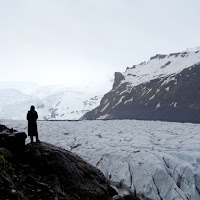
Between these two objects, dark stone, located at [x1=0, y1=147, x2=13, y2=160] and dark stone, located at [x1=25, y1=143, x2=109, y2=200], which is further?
dark stone, located at [x1=0, y1=147, x2=13, y2=160]

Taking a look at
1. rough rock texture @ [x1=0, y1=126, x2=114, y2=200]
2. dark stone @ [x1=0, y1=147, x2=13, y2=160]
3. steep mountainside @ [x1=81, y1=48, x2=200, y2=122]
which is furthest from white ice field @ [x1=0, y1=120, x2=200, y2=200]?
steep mountainside @ [x1=81, y1=48, x2=200, y2=122]

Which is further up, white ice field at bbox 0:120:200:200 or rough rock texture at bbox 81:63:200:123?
rough rock texture at bbox 81:63:200:123

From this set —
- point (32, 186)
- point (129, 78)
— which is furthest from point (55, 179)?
point (129, 78)

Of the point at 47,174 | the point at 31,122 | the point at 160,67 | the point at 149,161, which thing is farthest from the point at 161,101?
the point at 47,174

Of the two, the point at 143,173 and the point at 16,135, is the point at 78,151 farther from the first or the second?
the point at 16,135

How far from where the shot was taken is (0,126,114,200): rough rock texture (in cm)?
782

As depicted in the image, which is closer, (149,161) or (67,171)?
(67,171)

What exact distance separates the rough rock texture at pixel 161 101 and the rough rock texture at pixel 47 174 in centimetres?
8552

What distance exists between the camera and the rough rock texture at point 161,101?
319ft

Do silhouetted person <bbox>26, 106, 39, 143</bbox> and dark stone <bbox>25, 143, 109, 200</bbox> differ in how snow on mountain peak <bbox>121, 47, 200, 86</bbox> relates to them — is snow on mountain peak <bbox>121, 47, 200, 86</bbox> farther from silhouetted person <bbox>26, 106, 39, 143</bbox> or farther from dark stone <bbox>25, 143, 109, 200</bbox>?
dark stone <bbox>25, 143, 109, 200</bbox>

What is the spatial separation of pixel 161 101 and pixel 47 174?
340ft

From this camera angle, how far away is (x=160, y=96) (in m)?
112

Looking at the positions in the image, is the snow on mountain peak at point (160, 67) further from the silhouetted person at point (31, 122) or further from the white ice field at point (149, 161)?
the silhouetted person at point (31, 122)

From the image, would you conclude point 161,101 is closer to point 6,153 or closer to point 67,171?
point 67,171
